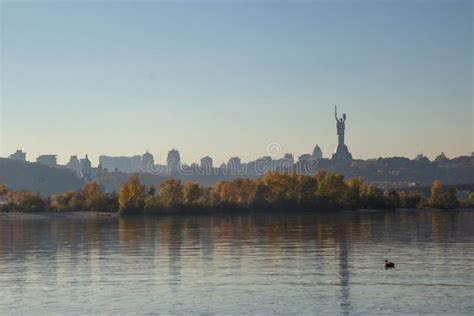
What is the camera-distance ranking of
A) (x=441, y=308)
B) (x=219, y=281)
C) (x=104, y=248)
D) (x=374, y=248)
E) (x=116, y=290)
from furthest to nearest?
1. (x=104, y=248)
2. (x=374, y=248)
3. (x=219, y=281)
4. (x=116, y=290)
5. (x=441, y=308)

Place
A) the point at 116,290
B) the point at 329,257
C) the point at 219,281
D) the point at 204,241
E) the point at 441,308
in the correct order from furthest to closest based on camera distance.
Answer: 1. the point at 204,241
2. the point at 329,257
3. the point at 219,281
4. the point at 116,290
5. the point at 441,308

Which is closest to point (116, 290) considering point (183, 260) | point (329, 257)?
point (183, 260)

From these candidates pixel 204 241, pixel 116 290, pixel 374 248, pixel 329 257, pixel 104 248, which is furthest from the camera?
pixel 204 241

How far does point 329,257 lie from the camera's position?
215 feet

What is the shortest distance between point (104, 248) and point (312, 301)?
4210cm

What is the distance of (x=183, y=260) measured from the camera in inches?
2594

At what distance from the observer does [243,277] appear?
53.4 meters

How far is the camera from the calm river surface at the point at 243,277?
42.5 metres

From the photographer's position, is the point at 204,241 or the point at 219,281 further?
the point at 204,241

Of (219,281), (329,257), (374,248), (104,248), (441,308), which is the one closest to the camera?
(441,308)

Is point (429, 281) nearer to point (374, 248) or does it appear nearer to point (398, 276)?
point (398, 276)

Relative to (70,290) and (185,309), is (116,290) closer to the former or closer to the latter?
(70,290)

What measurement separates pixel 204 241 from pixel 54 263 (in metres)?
25.7

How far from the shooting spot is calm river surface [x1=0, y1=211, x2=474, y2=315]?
42531mm
